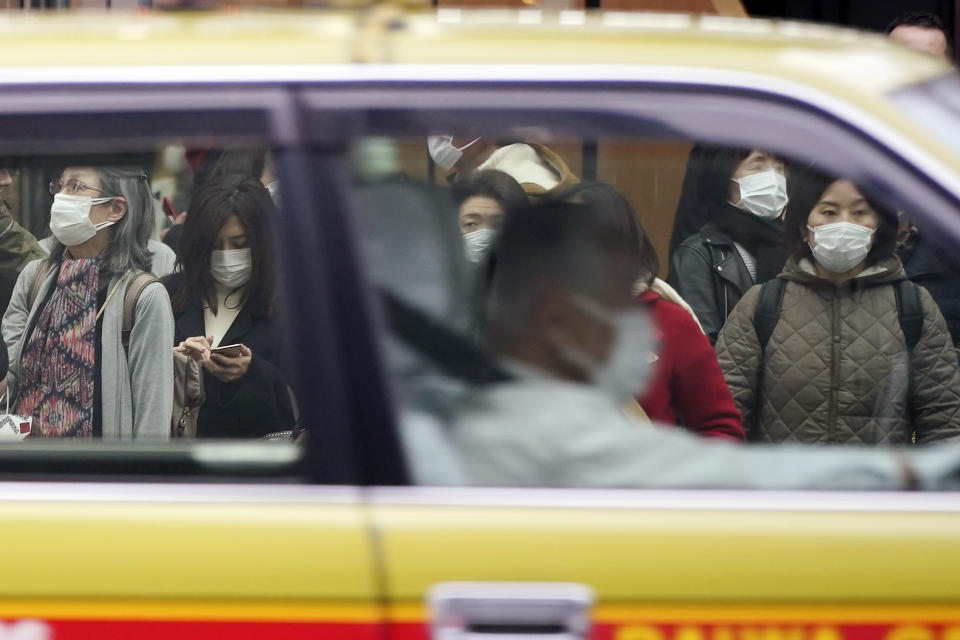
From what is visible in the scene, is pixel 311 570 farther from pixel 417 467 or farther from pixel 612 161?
pixel 612 161

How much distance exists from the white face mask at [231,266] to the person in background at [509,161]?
1.37 ft

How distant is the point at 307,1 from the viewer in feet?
8.82

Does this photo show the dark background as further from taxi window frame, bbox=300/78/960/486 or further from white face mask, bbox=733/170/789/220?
taxi window frame, bbox=300/78/960/486

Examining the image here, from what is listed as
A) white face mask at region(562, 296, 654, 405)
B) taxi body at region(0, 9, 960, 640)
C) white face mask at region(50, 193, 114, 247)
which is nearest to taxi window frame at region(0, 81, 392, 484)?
taxi body at region(0, 9, 960, 640)

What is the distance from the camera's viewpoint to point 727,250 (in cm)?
349

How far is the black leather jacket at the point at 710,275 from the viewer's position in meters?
3.41

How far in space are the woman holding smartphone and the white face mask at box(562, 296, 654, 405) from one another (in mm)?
485

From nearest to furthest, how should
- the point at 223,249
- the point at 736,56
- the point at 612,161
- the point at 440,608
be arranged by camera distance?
the point at 440,608 < the point at 736,56 < the point at 612,161 < the point at 223,249

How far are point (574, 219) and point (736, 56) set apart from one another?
0.43 m

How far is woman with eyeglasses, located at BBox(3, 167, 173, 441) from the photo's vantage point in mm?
2533

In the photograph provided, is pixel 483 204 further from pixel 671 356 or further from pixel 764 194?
pixel 764 194

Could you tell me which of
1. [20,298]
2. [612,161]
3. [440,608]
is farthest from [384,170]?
[20,298]

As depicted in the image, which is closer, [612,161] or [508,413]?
[508,413]

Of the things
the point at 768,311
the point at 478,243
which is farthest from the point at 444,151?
the point at 768,311
